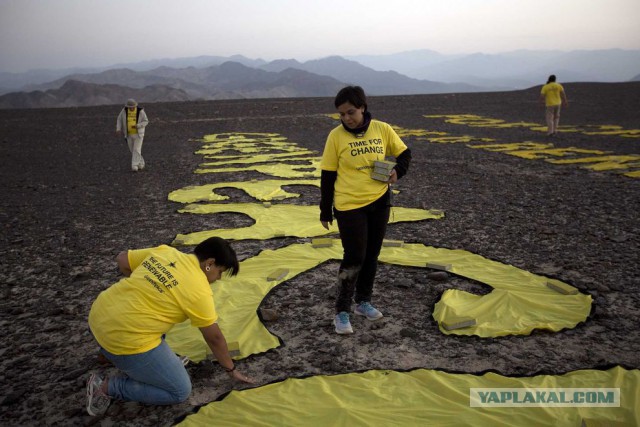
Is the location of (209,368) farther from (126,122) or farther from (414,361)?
(126,122)

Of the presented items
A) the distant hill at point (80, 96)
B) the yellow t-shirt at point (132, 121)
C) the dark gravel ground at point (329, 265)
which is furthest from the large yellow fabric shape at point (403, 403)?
the distant hill at point (80, 96)

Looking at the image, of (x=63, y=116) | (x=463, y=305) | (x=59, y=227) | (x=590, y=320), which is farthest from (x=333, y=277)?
(x=63, y=116)

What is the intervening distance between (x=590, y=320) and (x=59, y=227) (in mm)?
7631

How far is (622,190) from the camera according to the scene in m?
8.33

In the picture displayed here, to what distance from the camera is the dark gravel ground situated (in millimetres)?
3391

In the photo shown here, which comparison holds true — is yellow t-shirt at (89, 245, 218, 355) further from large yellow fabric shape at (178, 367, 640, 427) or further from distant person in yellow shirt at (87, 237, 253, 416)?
large yellow fabric shape at (178, 367, 640, 427)

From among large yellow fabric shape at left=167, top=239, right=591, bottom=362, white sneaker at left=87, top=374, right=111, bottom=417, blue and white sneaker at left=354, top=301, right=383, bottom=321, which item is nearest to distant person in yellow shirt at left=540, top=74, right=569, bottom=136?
large yellow fabric shape at left=167, top=239, right=591, bottom=362

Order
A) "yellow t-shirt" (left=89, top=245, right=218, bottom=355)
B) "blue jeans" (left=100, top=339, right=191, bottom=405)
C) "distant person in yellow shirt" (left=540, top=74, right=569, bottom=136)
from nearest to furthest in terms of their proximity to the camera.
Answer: "yellow t-shirt" (left=89, top=245, right=218, bottom=355) → "blue jeans" (left=100, top=339, right=191, bottom=405) → "distant person in yellow shirt" (left=540, top=74, right=569, bottom=136)

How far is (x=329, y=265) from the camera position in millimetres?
5434

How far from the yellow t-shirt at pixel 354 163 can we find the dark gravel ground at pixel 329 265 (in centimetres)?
123


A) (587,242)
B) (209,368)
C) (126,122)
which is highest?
(126,122)

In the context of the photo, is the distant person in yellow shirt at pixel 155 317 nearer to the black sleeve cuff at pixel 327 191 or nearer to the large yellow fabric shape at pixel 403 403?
the large yellow fabric shape at pixel 403 403

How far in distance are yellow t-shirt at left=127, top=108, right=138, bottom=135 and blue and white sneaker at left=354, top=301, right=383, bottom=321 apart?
30.6ft

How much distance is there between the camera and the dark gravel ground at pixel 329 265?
3.39m
